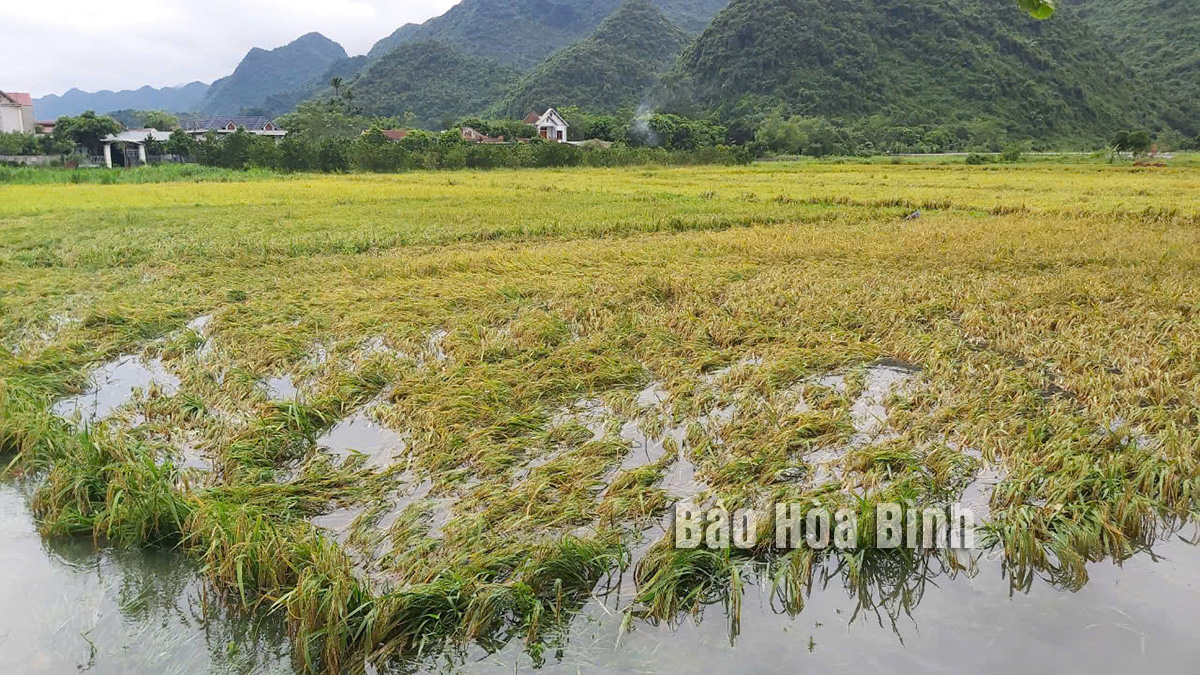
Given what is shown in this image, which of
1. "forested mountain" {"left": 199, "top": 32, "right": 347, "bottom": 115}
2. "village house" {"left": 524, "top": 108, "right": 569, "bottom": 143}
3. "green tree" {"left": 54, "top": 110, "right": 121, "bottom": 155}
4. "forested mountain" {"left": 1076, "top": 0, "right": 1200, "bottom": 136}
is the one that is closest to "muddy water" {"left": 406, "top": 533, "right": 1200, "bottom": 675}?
"green tree" {"left": 54, "top": 110, "right": 121, "bottom": 155}

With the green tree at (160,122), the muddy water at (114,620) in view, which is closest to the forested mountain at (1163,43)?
the muddy water at (114,620)

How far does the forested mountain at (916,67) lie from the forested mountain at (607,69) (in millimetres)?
7554

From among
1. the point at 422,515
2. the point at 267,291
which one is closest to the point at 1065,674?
the point at 422,515

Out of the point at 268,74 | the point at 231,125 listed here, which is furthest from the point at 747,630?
the point at 268,74

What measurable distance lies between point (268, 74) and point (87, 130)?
120 metres

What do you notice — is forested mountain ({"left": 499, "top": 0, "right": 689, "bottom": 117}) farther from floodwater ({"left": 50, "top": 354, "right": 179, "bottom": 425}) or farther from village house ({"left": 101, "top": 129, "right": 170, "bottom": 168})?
floodwater ({"left": 50, "top": 354, "right": 179, "bottom": 425})

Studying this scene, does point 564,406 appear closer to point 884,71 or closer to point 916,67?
point 884,71

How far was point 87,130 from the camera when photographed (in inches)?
1590

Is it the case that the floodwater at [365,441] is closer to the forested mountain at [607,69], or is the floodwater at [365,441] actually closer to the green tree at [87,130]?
the green tree at [87,130]

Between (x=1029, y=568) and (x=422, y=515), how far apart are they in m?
2.51

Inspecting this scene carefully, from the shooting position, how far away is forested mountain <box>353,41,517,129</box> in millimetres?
76500

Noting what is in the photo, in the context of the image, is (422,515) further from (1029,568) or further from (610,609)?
(1029,568)

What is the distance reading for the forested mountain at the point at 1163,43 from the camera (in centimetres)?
5884

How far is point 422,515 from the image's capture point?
325cm
